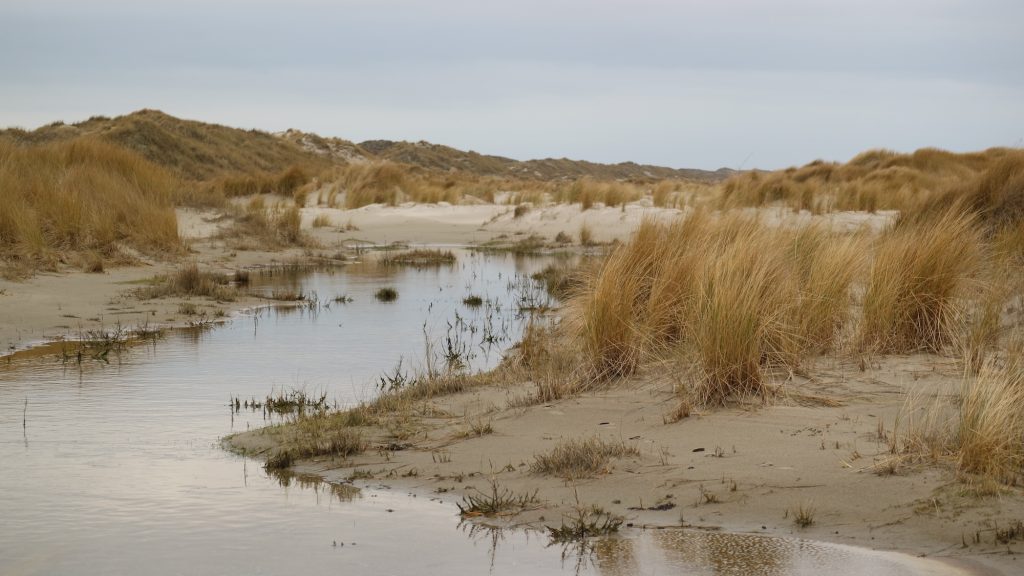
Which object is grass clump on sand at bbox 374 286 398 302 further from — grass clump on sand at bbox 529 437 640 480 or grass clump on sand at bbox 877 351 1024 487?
grass clump on sand at bbox 877 351 1024 487

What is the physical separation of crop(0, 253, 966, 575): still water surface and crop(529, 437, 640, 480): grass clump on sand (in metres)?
0.53

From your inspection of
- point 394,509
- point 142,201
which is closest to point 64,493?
point 394,509

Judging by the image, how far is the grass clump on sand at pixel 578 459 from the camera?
4.50 metres

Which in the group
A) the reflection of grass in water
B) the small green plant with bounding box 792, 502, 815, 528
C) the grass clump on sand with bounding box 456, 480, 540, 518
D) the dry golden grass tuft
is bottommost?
the reflection of grass in water

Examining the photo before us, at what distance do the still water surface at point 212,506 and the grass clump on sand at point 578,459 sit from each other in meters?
0.53

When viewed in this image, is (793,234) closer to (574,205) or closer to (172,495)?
(172,495)

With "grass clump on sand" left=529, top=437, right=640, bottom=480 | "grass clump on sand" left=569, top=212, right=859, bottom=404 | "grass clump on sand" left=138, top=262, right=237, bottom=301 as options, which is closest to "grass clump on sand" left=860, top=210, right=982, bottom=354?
"grass clump on sand" left=569, top=212, right=859, bottom=404

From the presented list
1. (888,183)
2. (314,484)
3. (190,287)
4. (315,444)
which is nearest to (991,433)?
(314,484)

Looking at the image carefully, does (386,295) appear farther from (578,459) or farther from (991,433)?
(991,433)

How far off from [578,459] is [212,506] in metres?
1.63

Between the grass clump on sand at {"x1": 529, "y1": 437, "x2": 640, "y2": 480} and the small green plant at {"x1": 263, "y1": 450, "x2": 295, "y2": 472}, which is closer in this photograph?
the grass clump on sand at {"x1": 529, "y1": 437, "x2": 640, "y2": 480}

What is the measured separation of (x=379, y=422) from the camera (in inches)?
224

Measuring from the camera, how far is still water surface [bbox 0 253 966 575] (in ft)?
11.8

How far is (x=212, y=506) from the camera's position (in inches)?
171
